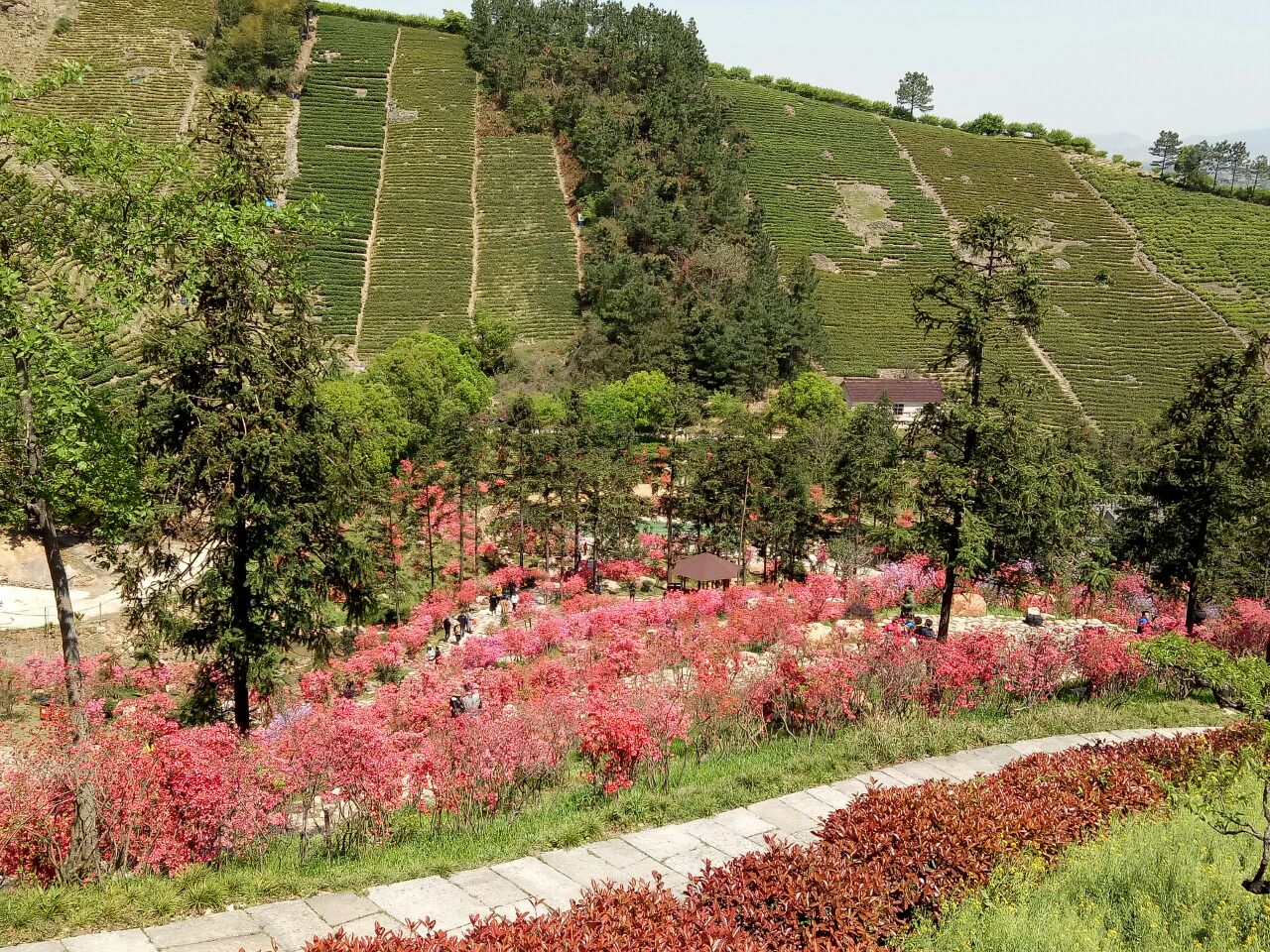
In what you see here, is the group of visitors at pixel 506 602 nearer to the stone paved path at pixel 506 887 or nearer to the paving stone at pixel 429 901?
the stone paved path at pixel 506 887

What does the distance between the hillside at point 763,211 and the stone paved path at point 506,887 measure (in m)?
50.7

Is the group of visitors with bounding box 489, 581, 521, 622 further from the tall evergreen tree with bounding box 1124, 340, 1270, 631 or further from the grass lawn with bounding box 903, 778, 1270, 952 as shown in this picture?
the grass lawn with bounding box 903, 778, 1270, 952

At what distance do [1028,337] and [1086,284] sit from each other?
1180 cm

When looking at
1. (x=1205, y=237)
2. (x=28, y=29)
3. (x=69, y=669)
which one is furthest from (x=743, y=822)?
(x=28, y=29)

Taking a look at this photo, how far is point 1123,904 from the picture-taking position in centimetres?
813

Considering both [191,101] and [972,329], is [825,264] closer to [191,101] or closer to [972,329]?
[191,101]

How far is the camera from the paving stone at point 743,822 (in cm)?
1016

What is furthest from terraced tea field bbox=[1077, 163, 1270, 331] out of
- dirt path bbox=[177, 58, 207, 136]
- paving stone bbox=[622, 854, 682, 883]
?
dirt path bbox=[177, 58, 207, 136]

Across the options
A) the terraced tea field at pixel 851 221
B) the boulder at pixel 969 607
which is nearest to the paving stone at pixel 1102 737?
the boulder at pixel 969 607

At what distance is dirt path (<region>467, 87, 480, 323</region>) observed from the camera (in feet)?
216

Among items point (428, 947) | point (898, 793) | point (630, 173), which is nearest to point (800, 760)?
point (898, 793)

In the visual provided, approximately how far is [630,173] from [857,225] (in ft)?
82.0

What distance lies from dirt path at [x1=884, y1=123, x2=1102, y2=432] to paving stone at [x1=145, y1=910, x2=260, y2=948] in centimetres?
3929

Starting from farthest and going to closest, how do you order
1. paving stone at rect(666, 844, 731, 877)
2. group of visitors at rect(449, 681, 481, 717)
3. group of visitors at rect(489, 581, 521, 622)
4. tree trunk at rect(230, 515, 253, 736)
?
group of visitors at rect(489, 581, 521, 622) < tree trunk at rect(230, 515, 253, 736) < group of visitors at rect(449, 681, 481, 717) < paving stone at rect(666, 844, 731, 877)
